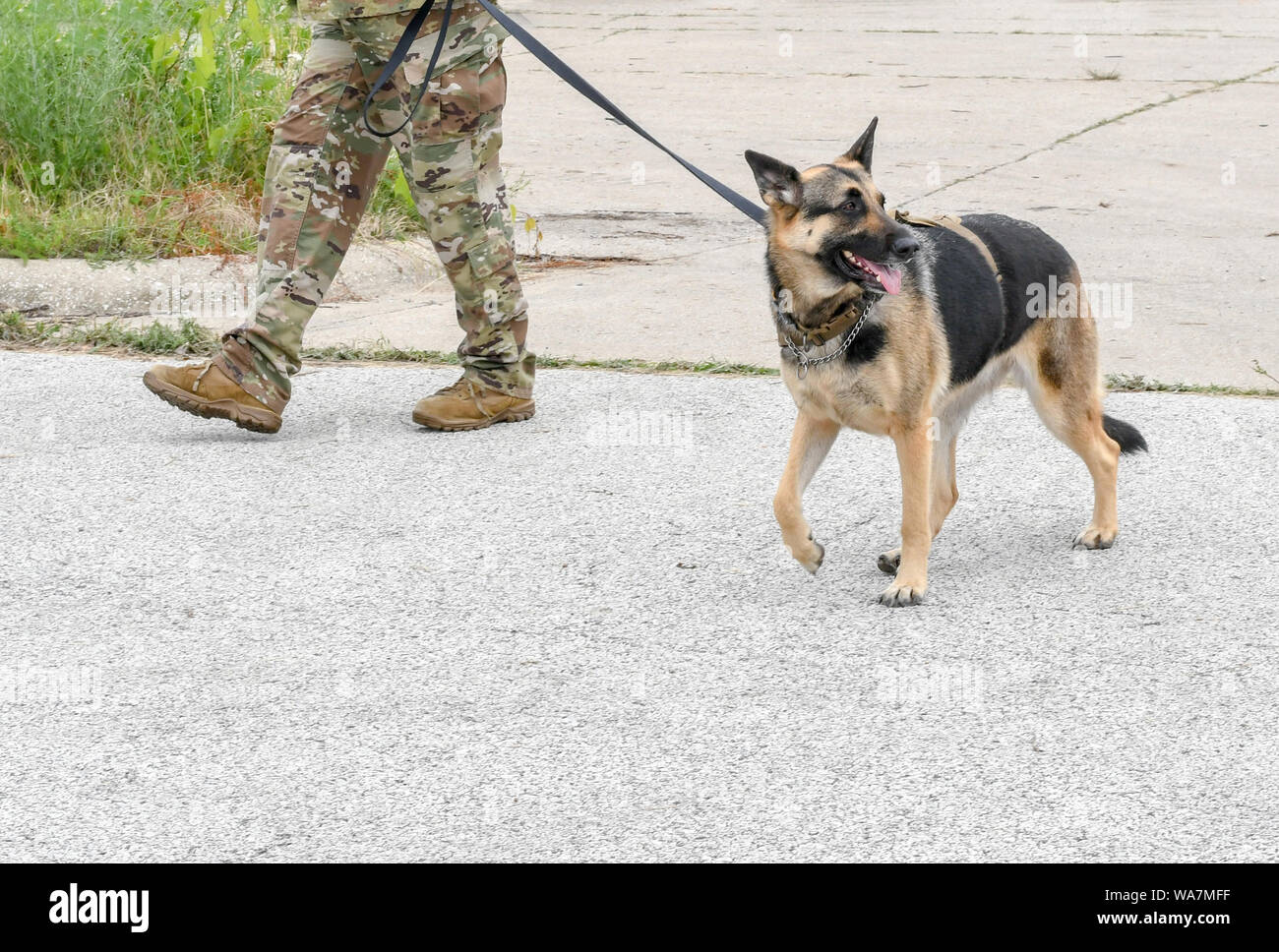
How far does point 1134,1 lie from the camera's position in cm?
1855

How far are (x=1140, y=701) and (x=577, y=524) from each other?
5.81ft

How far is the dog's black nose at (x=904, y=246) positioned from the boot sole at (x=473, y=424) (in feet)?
6.50

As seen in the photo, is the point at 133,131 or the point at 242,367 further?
the point at 133,131

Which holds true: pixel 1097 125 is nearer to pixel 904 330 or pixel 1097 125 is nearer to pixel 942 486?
pixel 942 486

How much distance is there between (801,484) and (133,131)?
4870mm

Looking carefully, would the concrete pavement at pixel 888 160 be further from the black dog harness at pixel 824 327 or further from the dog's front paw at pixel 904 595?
the dog's front paw at pixel 904 595

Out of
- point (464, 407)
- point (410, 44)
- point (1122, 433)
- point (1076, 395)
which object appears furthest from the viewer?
point (464, 407)

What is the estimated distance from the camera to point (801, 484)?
4180 millimetres

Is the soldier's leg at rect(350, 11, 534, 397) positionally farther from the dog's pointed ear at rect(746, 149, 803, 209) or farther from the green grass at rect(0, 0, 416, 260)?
the green grass at rect(0, 0, 416, 260)

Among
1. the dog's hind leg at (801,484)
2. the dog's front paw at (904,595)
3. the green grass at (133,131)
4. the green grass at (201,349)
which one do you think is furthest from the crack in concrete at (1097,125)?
the dog's front paw at (904,595)

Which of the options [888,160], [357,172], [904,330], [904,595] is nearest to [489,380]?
[357,172]

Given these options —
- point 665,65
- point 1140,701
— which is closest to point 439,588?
point 1140,701

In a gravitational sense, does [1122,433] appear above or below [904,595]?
above

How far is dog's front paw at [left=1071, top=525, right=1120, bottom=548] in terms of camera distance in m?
4.42
